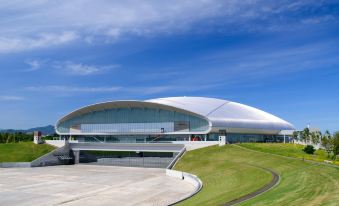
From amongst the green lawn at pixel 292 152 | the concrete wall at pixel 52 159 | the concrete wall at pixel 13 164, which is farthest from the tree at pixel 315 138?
the concrete wall at pixel 13 164

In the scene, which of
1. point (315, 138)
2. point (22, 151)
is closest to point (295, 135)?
point (315, 138)

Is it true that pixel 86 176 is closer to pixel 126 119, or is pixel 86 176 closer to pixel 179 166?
pixel 179 166

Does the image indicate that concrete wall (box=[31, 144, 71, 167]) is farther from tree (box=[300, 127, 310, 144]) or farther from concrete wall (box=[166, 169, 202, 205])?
tree (box=[300, 127, 310, 144])

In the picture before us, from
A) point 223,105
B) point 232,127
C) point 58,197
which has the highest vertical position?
point 223,105

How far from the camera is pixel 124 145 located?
7462 centimetres

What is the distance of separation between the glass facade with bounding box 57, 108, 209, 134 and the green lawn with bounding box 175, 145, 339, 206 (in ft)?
42.0

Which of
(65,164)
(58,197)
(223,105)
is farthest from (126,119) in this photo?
(58,197)

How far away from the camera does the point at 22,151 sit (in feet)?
249

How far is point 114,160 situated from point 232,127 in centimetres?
2407

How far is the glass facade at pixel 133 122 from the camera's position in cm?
7281

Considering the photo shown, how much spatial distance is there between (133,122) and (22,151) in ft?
75.3

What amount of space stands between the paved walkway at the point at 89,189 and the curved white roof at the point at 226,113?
2166 centimetres

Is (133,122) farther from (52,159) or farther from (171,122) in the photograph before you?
(52,159)

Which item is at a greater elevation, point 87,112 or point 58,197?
point 87,112
